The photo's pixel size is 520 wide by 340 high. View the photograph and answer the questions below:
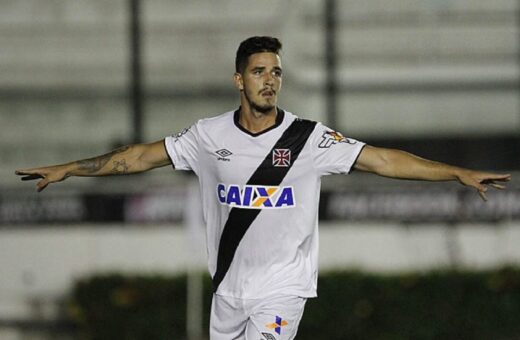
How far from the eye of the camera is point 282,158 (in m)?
7.15

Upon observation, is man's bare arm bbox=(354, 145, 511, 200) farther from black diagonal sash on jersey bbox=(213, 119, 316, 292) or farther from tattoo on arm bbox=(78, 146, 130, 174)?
tattoo on arm bbox=(78, 146, 130, 174)

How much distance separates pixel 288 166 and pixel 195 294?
18.1ft

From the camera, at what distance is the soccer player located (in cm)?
713

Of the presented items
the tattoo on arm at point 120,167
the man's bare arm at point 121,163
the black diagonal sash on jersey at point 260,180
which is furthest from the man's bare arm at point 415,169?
the tattoo on arm at point 120,167

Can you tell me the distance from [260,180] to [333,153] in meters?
0.39

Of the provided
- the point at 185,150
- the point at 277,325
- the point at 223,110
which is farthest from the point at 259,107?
the point at 223,110

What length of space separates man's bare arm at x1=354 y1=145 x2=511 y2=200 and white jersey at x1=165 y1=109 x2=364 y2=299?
77 millimetres

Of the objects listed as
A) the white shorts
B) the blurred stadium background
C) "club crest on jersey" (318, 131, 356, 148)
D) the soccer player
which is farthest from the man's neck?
the blurred stadium background

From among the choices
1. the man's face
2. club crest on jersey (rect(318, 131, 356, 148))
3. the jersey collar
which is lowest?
club crest on jersey (rect(318, 131, 356, 148))

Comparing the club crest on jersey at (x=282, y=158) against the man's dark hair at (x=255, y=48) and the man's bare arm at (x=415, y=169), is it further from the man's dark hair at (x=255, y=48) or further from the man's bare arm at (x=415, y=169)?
the man's dark hair at (x=255, y=48)

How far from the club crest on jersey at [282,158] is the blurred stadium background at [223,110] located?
5.58m

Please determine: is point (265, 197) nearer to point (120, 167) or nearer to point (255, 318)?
point (255, 318)

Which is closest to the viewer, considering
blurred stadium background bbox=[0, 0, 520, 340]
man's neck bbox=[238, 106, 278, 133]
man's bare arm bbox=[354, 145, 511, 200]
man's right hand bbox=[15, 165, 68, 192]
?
man's bare arm bbox=[354, 145, 511, 200]

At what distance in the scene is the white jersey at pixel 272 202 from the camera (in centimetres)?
715
